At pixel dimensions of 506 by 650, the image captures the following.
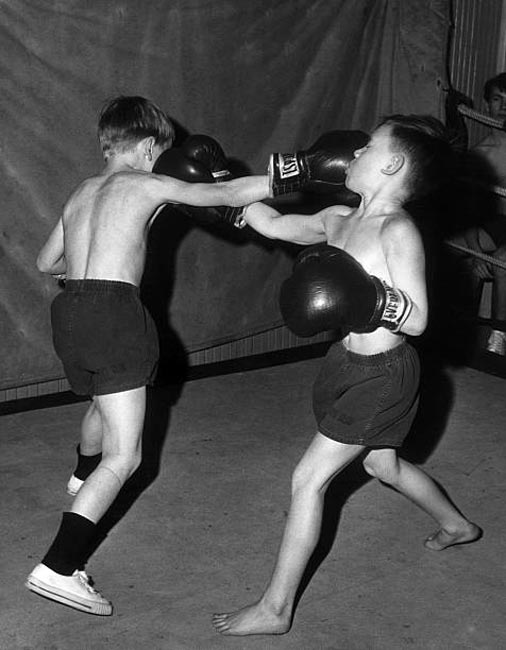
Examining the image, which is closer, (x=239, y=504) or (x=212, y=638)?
(x=212, y=638)

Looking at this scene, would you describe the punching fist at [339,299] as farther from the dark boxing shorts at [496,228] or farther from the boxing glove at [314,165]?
the dark boxing shorts at [496,228]

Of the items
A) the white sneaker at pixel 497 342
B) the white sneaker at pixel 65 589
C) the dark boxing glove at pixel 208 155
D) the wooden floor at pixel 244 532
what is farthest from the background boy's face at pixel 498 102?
the white sneaker at pixel 65 589

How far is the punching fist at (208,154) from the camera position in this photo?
9.18ft

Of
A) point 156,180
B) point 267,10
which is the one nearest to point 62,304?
point 156,180

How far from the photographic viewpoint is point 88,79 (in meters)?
3.55

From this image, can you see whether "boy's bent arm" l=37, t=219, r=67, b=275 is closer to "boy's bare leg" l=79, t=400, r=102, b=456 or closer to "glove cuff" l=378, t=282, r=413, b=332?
"boy's bare leg" l=79, t=400, r=102, b=456

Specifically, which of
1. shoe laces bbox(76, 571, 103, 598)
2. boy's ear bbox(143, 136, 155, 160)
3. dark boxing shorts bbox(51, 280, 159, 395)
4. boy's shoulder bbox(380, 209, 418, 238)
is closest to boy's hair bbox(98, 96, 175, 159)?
boy's ear bbox(143, 136, 155, 160)

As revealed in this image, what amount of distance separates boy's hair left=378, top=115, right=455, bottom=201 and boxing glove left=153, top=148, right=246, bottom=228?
1.63ft

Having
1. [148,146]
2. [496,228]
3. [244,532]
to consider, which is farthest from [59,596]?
[496,228]

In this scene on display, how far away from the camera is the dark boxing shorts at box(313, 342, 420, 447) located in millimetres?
2342

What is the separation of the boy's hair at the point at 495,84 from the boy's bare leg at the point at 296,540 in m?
2.62

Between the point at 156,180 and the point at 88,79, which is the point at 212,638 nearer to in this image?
the point at 156,180

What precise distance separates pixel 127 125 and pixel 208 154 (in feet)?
0.89

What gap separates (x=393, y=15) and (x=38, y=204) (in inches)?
70.6
